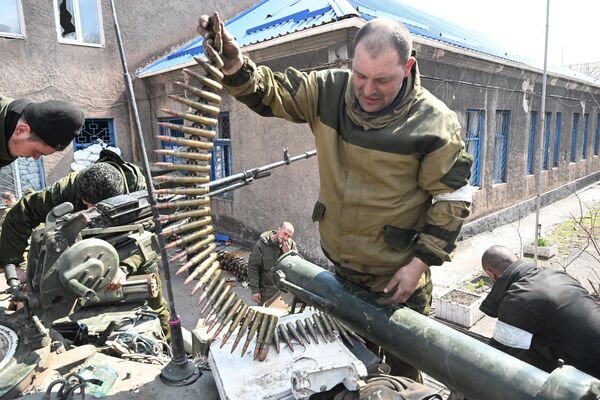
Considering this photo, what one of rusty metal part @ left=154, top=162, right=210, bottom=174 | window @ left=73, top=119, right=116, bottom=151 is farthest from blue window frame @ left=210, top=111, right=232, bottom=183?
rusty metal part @ left=154, top=162, right=210, bottom=174

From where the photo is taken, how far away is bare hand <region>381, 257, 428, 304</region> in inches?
75.2

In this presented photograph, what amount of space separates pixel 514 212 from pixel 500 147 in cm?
211

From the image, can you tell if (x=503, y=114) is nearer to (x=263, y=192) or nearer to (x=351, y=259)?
(x=263, y=192)

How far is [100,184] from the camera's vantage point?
12.8ft

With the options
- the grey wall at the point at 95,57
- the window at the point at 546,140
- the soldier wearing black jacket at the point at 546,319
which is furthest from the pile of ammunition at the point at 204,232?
the window at the point at 546,140

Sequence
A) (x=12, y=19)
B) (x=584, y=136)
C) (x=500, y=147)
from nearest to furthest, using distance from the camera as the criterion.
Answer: (x=12, y=19) → (x=500, y=147) → (x=584, y=136)

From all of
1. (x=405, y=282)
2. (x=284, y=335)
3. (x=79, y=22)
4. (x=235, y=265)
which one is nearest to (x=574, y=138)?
(x=235, y=265)

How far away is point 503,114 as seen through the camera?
12.1 m

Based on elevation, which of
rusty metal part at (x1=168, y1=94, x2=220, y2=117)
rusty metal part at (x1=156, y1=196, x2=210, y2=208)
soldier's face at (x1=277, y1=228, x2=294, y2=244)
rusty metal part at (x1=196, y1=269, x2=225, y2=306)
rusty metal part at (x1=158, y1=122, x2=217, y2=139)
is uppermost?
rusty metal part at (x1=168, y1=94, x2=220, y2=117)

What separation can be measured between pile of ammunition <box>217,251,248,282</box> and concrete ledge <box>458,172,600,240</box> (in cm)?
512

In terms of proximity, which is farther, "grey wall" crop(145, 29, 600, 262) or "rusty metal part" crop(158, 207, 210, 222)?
"grey wall" crop(145, 29, 600, 262)

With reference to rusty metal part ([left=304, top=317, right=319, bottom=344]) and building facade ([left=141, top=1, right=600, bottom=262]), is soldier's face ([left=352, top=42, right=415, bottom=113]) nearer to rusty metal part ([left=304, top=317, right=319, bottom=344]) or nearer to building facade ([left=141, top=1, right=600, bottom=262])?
rusty metal part ([left=304, top=317, right=319, bottom=344])

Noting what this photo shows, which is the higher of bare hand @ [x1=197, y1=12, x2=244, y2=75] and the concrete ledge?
bare hand @ [x1=197, y1=12, x2=244, y2=75]

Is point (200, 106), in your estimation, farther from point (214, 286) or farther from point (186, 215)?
point (214, 286)
